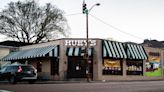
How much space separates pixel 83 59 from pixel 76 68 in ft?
4.89

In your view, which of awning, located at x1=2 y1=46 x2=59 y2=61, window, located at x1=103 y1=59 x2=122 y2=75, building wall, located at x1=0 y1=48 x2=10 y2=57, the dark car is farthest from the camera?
building wall, located at x1=0 y1=48 x2=10 y2=57

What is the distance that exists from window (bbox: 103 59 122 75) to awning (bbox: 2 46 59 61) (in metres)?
6.47

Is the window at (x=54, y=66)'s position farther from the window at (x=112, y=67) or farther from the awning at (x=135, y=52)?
the awning at (x=135, y=52)

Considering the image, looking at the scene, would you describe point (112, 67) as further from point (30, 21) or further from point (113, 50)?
point (30, 21)

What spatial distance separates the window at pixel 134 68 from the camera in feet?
151

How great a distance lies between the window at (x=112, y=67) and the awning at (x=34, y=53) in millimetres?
6467

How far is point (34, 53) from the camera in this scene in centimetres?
4531

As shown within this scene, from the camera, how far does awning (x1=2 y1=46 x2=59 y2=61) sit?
137ft

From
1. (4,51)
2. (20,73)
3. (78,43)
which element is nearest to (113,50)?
Answer: (78,43)

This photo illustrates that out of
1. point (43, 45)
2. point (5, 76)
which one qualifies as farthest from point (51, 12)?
point (5, 76)

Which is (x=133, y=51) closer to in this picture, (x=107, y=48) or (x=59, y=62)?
(x=107, y=48)

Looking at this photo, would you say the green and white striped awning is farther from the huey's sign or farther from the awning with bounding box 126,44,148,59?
the huey's sign

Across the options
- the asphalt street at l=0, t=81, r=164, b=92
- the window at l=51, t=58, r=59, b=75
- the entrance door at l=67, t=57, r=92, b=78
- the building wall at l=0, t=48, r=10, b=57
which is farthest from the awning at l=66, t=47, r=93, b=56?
the asphalt street at l=0, t=81, r=164, b=92

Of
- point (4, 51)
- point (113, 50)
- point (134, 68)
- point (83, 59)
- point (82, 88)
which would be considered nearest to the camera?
point (82, 88)
